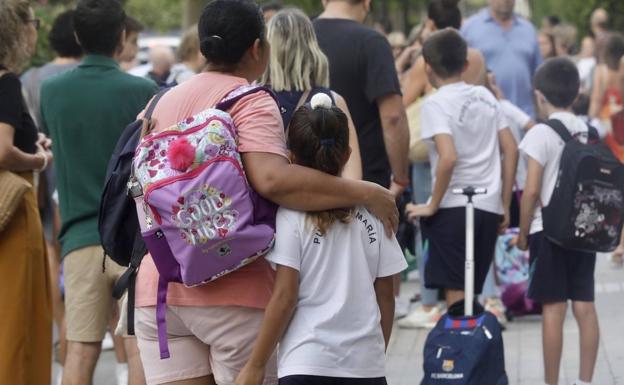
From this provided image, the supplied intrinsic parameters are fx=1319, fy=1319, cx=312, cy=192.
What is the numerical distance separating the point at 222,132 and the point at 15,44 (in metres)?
2.13

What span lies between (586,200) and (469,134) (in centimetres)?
104

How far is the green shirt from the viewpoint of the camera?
5.80 meters

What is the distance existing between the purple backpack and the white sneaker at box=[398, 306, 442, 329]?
505cm

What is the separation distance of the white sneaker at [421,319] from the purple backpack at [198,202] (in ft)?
16.6

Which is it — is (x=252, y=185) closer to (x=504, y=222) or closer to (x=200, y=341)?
(x=200, y=341)

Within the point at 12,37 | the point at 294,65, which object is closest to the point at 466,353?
the point at 294,65

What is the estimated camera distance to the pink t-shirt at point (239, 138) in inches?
159

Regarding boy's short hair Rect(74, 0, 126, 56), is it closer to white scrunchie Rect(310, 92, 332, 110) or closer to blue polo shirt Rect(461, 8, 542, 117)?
white scrunchie Rect(310, 92, 332, 110)

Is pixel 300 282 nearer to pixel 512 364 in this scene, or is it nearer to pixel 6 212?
pixel 6 212

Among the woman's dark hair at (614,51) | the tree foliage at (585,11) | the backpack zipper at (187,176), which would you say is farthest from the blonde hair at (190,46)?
the tree foliage at (585,11)

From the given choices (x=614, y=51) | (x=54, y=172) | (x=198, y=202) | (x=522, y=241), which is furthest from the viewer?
(x=614, y=51)

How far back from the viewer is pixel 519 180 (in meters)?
8.74

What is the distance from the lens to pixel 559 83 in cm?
671

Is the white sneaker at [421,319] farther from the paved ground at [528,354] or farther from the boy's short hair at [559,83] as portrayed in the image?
the boy's short hair at [559,83]
